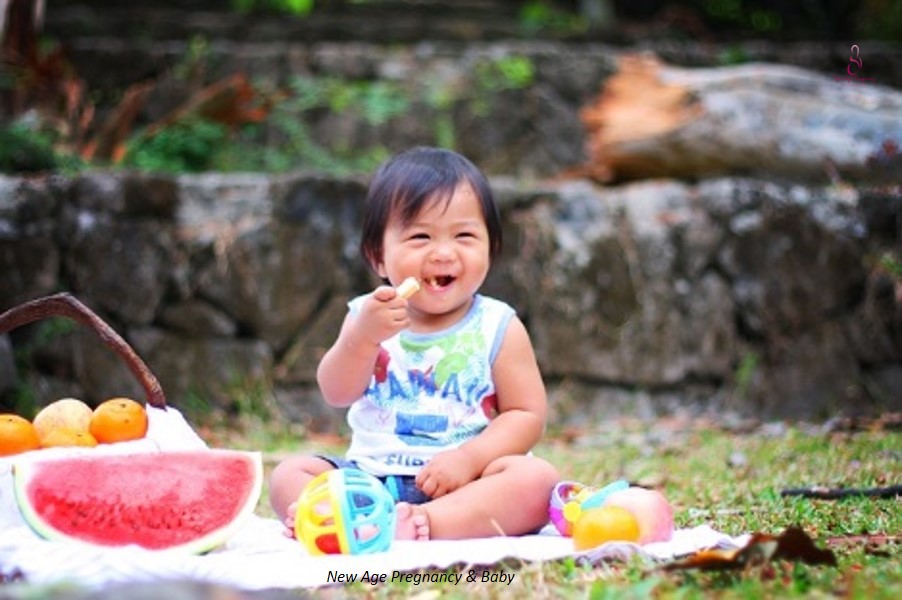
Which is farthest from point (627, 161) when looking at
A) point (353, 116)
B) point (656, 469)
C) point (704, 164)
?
point (656, 469)

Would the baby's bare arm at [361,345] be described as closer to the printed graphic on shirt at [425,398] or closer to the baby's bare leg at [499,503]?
the printed graphic on shirt at [425,398]

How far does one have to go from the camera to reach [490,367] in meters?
2.92

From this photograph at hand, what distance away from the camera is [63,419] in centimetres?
269

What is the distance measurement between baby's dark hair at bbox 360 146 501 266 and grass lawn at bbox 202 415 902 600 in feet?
3.24

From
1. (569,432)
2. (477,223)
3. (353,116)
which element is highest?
(353,116)

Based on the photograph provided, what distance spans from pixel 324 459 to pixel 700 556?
3.87 feet

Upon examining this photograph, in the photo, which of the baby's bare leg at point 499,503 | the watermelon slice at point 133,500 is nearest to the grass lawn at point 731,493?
the baby's bare leg at point 499,503

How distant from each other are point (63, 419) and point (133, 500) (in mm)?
372

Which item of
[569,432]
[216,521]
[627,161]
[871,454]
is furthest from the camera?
[627,161]

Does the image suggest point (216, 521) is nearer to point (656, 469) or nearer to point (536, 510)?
point (536, 510)

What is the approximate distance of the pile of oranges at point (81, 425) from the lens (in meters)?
2.61

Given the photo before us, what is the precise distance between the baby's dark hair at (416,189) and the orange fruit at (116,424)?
0.77 m

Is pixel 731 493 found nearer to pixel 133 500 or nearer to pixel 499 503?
pixel 499 503

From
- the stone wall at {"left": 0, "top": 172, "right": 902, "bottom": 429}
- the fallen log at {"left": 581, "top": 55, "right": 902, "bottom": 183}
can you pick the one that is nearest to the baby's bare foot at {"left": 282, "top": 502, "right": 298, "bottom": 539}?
the stone wall at {"left": 0, "top": 172, "right": 902, "bottom": 429}
